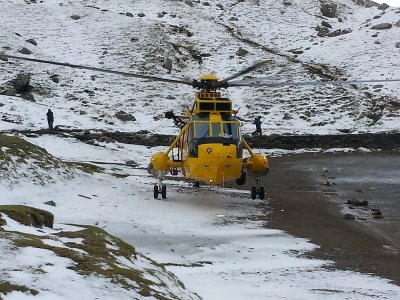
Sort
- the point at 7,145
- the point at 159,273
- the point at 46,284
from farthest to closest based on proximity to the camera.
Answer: the point at 7,145 < the point at 159,273 < the point at 46,284

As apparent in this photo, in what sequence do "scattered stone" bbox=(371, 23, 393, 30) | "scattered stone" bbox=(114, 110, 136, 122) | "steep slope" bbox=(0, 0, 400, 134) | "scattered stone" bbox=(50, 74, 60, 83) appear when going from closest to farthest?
"scattered stone" bbox=(114, 110, 136, 122)
"steep slope" bbox=(0, 0, 400, 134)
"scattered stone" bbox=(50, 74, 60, 83)
"scattered stone" bbox=(371, 23, 393, 30)

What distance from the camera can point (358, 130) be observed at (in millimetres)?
35250

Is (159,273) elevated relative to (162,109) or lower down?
lower down

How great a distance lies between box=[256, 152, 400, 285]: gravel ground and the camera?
977 cm

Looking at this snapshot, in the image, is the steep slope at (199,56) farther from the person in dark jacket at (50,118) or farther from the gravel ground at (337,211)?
the gravel ground at (337,211)

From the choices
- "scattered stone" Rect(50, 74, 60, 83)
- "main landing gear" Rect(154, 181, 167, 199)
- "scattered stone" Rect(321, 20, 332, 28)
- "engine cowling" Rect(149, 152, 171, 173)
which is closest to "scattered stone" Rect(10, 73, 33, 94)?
"scattered stone" Rect(50, 74, 60, 83)

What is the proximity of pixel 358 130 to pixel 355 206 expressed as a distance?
20.3m

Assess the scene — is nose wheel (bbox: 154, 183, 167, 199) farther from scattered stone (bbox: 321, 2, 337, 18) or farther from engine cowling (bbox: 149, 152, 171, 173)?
scattered stone (bbox: 321, 2, 337, 18)

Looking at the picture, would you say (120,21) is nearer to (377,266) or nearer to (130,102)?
(130,102)

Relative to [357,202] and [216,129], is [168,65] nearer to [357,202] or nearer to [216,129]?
[357,202]

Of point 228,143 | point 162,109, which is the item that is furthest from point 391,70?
point 228,143

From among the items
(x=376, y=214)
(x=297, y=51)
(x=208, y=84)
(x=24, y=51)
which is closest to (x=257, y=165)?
(x=208, y=84)

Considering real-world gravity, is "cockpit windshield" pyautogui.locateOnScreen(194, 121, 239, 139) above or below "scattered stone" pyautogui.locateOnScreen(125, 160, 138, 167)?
above

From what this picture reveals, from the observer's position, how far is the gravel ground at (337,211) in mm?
9773
